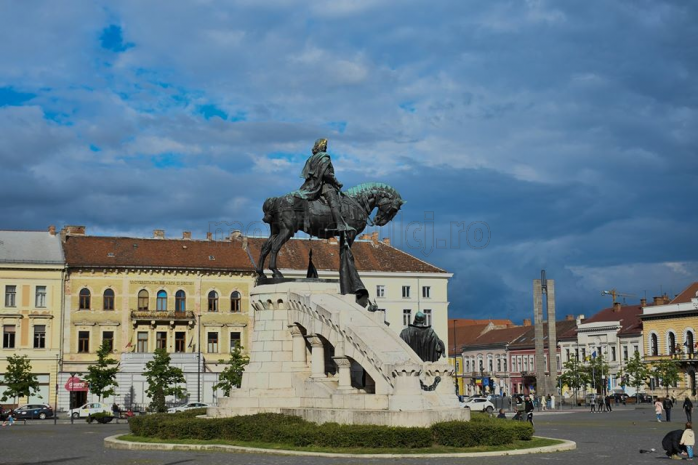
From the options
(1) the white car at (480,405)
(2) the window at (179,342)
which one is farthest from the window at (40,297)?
(1) the white car at (480,405)

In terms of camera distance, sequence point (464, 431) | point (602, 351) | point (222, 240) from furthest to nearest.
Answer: point (602, 351) → point (222, 240) → point (464, 431)

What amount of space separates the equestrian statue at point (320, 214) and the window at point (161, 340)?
1752 inches

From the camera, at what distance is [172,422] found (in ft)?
84.7

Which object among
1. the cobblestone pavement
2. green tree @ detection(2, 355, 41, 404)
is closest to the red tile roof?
green tree @ detection(2, 355, 41, 404)

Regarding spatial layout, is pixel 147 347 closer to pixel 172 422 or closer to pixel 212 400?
pixel 212 400

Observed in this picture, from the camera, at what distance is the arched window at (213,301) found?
72625 millimetres

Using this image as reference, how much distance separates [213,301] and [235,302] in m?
1.74

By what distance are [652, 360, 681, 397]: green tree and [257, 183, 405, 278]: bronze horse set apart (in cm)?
6058

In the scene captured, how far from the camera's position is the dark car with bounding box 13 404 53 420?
56909mm

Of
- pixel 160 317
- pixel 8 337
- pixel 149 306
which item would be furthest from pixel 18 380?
pixel 149 306

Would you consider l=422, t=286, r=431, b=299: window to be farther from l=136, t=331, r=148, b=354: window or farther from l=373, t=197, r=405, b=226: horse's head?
l=373, t=197, r=405, b=226: horse's head

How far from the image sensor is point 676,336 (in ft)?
292

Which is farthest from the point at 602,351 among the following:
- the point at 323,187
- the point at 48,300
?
the point at 323,187

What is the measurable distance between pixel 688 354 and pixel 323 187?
66.8m
